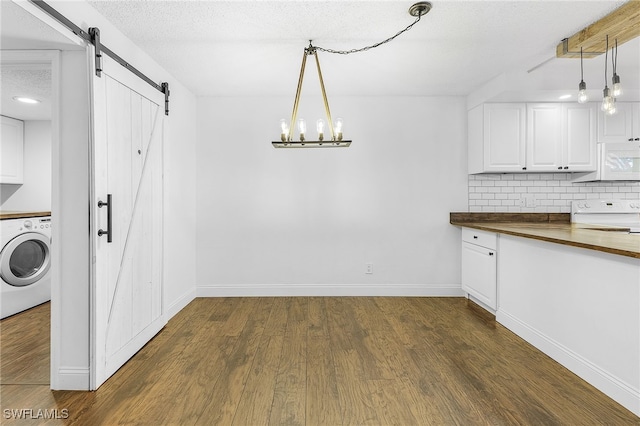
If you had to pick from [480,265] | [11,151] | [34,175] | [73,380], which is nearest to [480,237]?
[480,265]

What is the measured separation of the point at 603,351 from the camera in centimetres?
213

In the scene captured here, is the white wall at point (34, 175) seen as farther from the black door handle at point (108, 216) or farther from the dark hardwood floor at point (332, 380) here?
the black door handle at point (108, 216)

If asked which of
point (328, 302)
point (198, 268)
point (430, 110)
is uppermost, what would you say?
point (430, 110)

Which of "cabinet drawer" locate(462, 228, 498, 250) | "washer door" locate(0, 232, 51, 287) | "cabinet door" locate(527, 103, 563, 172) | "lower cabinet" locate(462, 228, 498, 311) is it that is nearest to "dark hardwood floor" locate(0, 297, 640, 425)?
"lower cabinet" locate(462, 228, 498, 311)

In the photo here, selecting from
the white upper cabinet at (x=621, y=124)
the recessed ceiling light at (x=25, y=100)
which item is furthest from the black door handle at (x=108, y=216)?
the white upper cabinet at (x=621, y=124)

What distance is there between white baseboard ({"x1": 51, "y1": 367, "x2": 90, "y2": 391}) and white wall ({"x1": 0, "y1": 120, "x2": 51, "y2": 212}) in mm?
3604

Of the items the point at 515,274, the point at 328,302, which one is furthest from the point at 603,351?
the point at 328,302

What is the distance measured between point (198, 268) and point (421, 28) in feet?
11.9

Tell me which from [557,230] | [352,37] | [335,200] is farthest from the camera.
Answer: [335,200]

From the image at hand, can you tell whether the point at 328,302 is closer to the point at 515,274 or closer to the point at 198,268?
the point at 198,268

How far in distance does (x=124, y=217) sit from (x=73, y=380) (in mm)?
1135

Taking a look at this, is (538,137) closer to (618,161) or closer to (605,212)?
(618,161)

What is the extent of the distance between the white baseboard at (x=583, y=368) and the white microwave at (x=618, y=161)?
2.35 m

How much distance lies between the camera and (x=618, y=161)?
397 cm
